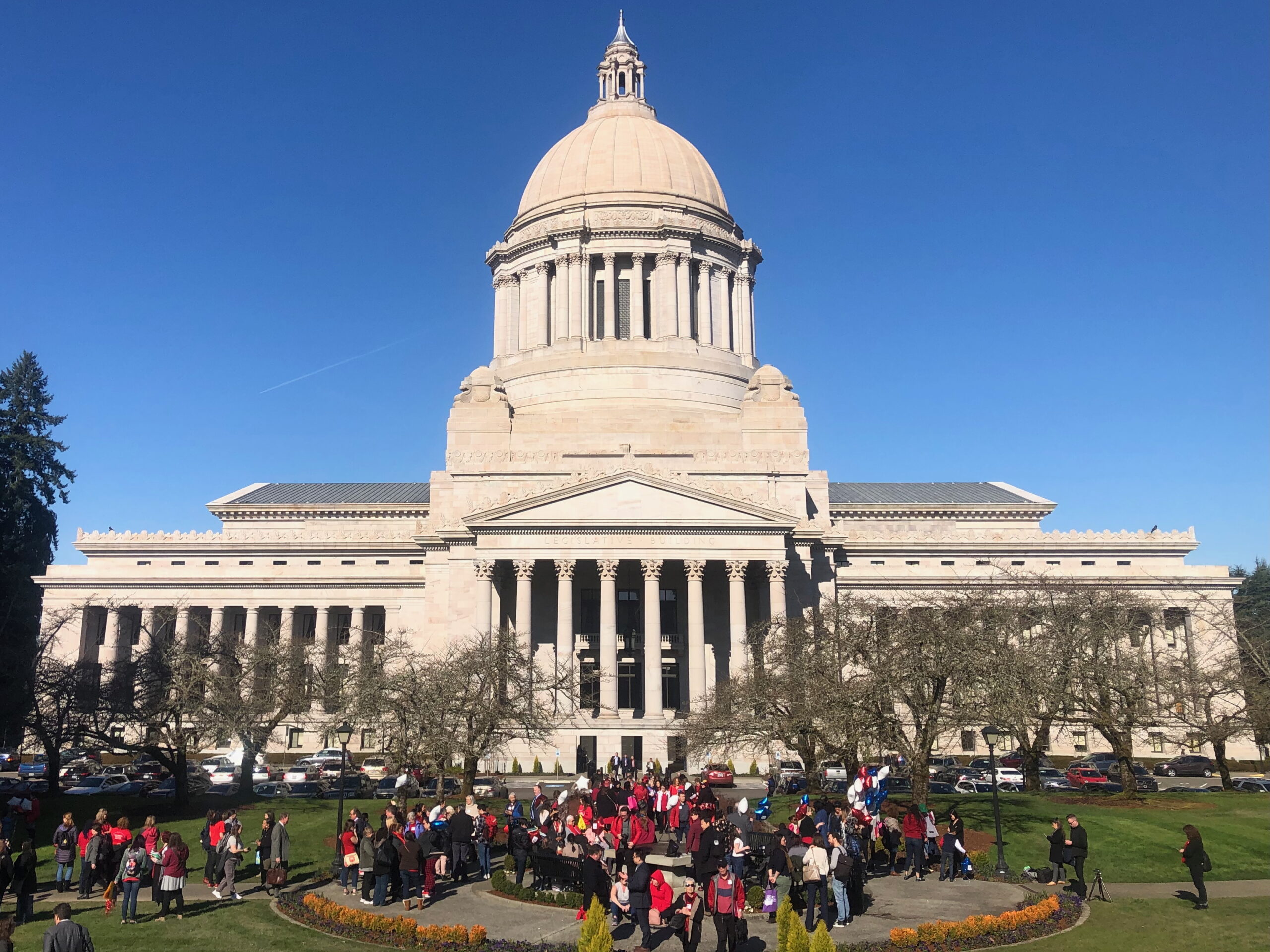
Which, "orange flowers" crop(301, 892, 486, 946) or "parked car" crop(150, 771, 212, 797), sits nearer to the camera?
"orange flowers" crop(301, 892, 486, 946)

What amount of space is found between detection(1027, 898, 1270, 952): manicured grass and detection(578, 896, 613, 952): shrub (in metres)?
9.18

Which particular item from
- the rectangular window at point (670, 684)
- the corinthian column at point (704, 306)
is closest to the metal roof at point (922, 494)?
the corinthian column at point (704, 306)

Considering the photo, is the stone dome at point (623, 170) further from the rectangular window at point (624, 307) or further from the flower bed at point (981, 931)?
the flower bed at point (981, 931)

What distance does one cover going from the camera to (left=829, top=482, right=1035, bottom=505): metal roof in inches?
3691

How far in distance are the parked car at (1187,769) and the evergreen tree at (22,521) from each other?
198 ft

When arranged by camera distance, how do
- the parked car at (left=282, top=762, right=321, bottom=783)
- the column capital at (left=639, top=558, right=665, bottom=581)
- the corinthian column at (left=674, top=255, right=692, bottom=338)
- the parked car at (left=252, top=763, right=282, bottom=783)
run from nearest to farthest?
the parked car at (left=282, top=762, right=321, bottom=783), the parked car at (left=252, top=763, right=282, bottom=783), the column capital at (left=639, top=558, right=665, bottom=581), the corinthian column at (left=674, top=255, right=692, bottom=338)

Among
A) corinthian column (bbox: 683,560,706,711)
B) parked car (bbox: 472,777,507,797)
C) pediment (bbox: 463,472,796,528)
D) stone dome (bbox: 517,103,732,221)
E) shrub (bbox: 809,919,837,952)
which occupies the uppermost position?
stone dome (bbox: 517,103,732,221)

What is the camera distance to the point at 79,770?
2467 inches

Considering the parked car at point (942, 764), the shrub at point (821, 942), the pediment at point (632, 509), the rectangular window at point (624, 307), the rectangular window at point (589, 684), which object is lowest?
the shrub at point (821, 942)

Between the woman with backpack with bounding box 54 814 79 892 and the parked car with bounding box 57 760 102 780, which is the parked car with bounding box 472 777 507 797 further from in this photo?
the parked car with bounding box 57 760 102 780

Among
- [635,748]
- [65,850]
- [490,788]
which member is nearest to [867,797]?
[65,850]

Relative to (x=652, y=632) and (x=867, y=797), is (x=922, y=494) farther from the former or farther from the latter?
(x=867, y=797)

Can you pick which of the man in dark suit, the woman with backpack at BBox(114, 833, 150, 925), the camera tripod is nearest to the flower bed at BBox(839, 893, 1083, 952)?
the camera tripod

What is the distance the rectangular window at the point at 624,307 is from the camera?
89.5 metres
